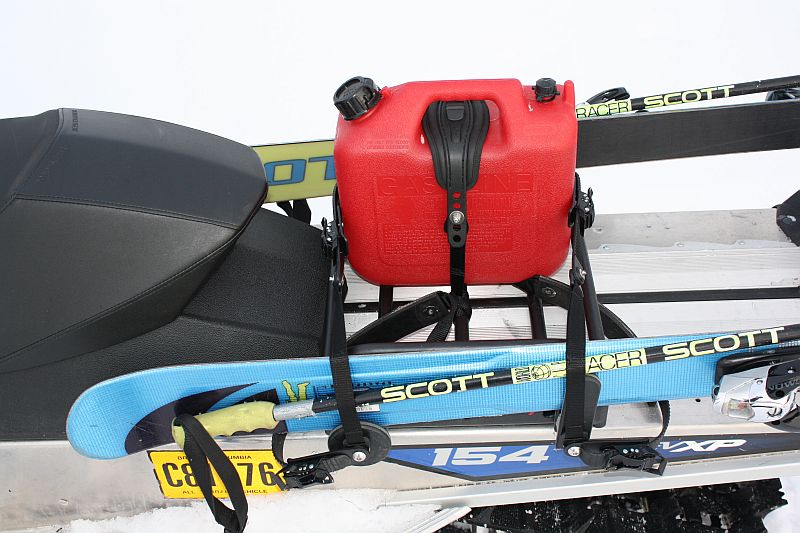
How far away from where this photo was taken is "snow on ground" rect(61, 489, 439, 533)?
1884mm

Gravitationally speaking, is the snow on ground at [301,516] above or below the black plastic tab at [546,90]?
below

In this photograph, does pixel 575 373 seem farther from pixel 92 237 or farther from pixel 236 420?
pixel 92 237

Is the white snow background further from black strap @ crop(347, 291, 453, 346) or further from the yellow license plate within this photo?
the yellow license plate

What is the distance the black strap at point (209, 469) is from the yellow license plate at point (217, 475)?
97 millimetres

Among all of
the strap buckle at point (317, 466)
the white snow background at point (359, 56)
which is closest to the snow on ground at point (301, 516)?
the strap buckle at point (317, 466)

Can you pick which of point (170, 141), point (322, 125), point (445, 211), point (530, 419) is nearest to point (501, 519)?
point (530, 419)

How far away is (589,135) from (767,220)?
589 millimetres

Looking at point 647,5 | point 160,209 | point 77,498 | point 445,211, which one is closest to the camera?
point 160,209

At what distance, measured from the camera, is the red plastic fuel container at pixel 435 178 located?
164 cm

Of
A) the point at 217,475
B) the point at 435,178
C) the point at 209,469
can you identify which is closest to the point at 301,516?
the point at 217,475

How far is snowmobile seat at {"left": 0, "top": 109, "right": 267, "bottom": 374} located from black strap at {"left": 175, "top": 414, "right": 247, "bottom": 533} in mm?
242

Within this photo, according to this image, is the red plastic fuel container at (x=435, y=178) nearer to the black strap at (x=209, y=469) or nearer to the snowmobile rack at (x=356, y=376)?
the snowmobile rack at (x=356, y=376)

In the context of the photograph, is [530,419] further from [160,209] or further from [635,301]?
[160,209]

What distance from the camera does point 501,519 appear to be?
2.02m
